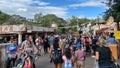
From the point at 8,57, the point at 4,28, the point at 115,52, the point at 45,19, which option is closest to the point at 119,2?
the point at 115,52

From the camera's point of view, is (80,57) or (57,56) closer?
(57,56)

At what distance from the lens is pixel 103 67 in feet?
30.1

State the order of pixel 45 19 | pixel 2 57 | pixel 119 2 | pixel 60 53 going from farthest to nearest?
1. pixel 45 19
2. pixel 119 2
3. pixel 2 57
4. pixel 60 53

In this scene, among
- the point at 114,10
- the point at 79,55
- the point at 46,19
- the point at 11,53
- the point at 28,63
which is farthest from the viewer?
the point at 46,19

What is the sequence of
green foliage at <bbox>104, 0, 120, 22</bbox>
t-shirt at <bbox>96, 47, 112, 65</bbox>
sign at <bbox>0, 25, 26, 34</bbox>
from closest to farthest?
1. t-shirt at <bbox>96, 47, 112, 65</bbox>
2. green foliage at <bbox>104, 0, 120, 22</bbox>
3. sign at <bbox>0, 25, 26, 34</bbox>

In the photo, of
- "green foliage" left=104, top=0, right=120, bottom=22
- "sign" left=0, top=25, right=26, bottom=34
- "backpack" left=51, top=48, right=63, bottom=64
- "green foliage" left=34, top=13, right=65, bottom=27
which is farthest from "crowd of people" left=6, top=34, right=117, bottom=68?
"green foliage" left=34, top=13, right=65, bottom=27

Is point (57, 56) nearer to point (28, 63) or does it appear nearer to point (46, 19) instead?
point (28, 63)

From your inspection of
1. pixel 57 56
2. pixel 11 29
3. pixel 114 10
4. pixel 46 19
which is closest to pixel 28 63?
pixel 57 56

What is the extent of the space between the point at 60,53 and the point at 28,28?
38.3 meters

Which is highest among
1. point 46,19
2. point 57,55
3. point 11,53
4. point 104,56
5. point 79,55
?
point 104,56

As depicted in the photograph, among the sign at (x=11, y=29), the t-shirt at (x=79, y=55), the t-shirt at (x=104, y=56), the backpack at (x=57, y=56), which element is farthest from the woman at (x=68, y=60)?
the sign at (x=11, y=29)

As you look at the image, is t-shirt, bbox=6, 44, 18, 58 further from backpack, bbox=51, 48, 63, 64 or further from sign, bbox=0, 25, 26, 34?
sign, bbox=0, 25, 26, 34

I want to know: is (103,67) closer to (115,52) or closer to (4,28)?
(115,52)

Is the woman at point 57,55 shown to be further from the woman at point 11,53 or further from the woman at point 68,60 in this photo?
the woman at point 11,53
